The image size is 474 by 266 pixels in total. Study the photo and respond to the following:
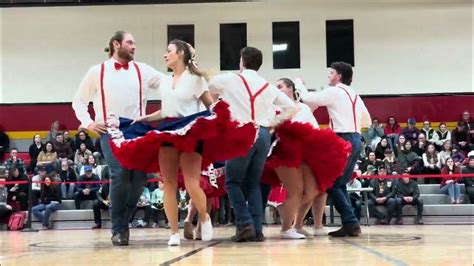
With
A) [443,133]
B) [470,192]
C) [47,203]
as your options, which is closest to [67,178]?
[47,203]

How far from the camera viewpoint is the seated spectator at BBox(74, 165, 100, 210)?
14477 mm

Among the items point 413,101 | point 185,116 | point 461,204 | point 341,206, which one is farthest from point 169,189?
point 413,101

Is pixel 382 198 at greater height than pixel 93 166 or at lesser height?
lesser

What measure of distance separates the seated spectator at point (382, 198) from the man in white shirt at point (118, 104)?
8.30 m

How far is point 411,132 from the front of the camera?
17.9m

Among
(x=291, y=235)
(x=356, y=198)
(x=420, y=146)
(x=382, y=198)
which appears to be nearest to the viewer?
(x=291, y=235)

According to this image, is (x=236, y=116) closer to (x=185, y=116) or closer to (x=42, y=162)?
(x=185, y=116)

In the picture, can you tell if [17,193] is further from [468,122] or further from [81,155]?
[468,122]

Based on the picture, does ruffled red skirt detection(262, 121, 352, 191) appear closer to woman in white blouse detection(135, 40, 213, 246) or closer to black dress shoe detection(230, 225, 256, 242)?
black dress shoe detection(230, 225, 256, 242)

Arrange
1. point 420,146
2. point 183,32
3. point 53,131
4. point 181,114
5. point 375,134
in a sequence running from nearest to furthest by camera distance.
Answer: point 181,114 < point 420,146 < point 375,134 < point 53,131 < point 183,32

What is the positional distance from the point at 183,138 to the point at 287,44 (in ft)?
50.9

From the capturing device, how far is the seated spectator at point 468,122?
18.1m

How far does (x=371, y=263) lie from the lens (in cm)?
379

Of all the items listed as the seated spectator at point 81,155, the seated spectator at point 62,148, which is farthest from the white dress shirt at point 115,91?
the seated spectator at point 62,148
